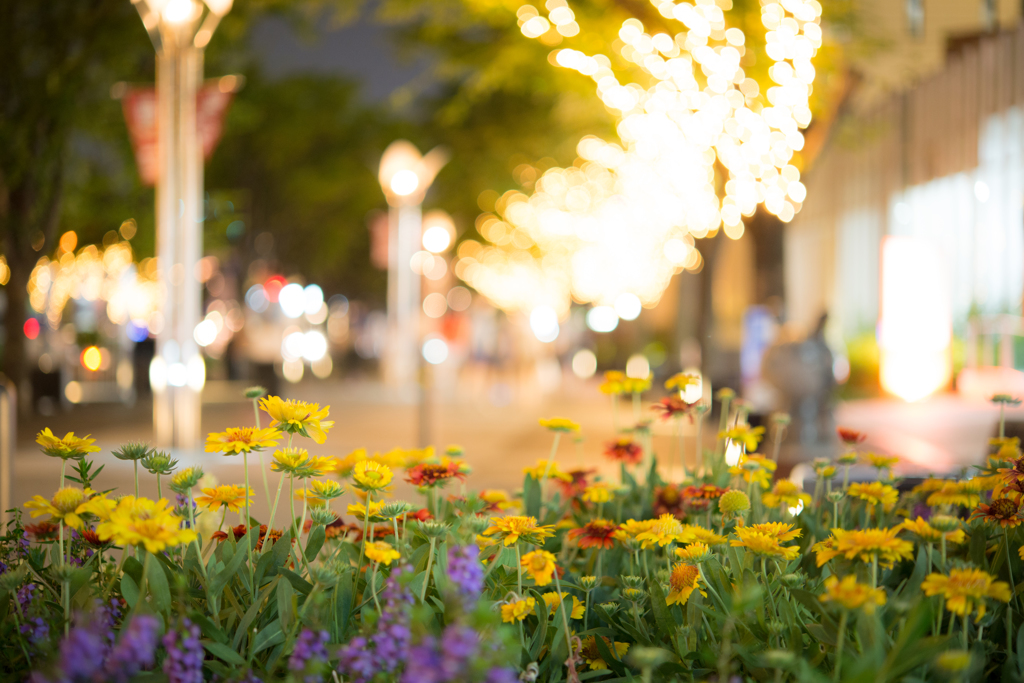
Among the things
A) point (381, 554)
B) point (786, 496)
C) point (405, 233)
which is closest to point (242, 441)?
point (381, 554)

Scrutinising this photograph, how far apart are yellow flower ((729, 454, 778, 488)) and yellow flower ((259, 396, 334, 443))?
1.35 metres

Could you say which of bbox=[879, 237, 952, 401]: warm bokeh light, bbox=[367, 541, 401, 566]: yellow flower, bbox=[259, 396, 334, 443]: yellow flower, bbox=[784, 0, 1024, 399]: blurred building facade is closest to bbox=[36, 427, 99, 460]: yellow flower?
bbox=[259, 396, 334, 443]: yellow flower

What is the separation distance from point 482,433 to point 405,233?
940cm

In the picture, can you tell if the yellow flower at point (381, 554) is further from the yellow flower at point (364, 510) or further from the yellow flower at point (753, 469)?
the yellow flower at point (753, 469)

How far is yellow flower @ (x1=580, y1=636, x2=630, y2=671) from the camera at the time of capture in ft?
8.34

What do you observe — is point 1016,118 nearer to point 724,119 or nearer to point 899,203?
point 899,203

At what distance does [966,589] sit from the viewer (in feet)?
6.11

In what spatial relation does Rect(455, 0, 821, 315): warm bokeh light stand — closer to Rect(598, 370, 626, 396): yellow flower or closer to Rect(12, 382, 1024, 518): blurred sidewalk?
Rect(12, 382, 1024, 518): blurred sidewalk

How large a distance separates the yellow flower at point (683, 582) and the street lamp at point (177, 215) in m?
7.04

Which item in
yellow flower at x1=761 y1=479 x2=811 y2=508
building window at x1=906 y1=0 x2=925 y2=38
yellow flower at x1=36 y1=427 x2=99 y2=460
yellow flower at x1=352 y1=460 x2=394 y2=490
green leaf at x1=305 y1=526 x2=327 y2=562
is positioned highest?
building window at x1=906 y1=0 x2=925 y2=38

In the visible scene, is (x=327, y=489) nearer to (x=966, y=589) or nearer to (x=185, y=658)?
(x=185, y=658)

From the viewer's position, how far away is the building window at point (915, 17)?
22.3 metres

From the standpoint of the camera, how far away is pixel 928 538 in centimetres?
252

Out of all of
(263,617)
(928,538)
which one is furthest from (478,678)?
(928,538)
